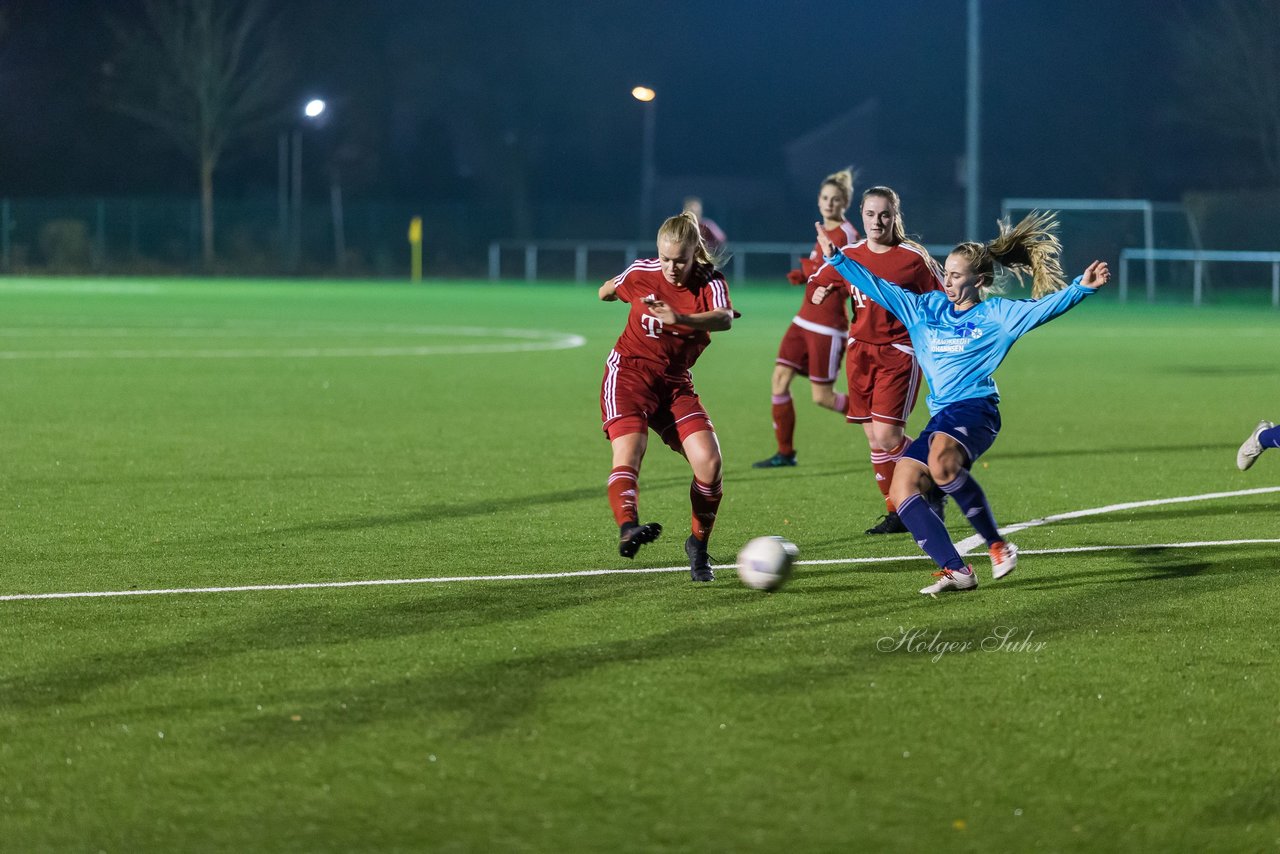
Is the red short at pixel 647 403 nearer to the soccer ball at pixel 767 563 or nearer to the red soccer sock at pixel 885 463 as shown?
the soccer ball at pixel 767 563

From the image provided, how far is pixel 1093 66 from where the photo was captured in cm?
6525

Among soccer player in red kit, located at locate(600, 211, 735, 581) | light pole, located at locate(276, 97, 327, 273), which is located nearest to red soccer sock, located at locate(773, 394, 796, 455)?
soccer player in red kit, located at locate(600, 211, 735, 581)

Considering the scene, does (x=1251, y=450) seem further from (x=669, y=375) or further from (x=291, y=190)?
(x=291, y=190)

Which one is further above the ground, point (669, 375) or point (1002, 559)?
point (669, 375)

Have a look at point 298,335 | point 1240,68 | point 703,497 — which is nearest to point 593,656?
point 703,497

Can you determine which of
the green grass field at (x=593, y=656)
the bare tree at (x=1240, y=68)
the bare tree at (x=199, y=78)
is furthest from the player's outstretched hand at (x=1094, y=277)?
the bare tree at (x=199, y=78)

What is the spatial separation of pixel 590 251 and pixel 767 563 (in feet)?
172

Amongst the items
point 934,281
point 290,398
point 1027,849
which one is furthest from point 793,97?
point 1027,849

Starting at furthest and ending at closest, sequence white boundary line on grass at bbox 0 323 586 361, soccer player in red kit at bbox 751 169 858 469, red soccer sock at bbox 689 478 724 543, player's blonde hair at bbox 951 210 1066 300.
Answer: white boundary line on grass at bbox 0 323 586 361, soccer player in red kit at bbox 751 169 858 469, player's blonde hair at bbox 951 210 1066 300, red soccer sock at bbox 689 478 724 543

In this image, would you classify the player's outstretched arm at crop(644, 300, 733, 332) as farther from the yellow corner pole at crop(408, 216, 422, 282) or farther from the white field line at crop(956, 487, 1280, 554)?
the yellow corner pole at crop(408, 216, 422, 282)

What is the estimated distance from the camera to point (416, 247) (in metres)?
55.3

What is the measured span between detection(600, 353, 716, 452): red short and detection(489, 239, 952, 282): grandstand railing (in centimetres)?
4228

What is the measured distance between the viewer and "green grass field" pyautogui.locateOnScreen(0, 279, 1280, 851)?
4.35 m

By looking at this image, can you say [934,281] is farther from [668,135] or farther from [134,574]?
[668,135]
